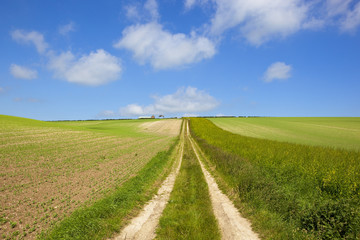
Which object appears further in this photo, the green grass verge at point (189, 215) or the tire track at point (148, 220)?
the tire track at point (148, 220)

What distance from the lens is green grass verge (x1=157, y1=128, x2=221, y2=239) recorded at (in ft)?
19.9

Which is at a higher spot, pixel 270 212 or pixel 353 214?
pixel 353 214

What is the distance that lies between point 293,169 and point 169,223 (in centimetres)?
867

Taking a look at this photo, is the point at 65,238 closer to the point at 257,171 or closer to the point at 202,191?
the point at 202,191

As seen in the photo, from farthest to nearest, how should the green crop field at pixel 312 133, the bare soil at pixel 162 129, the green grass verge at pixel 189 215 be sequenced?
the bare soil at pixel 162 129
the green crop field at pixel 312 133
the green grass verge at pixel 189 215

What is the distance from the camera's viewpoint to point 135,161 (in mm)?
18078

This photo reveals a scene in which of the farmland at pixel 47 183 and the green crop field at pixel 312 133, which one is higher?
the farmland at pixel 47 183

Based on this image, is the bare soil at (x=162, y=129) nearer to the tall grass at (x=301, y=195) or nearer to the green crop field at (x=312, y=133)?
the green crop field at (x=312, y=133)

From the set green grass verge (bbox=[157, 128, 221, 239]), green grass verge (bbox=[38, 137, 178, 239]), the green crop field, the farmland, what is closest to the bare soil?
the green crop field

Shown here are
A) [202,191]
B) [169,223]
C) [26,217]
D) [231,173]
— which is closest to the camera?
[169,223]

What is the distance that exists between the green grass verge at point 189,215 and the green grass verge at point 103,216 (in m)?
1.58

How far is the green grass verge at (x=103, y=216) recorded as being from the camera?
6.27 meters

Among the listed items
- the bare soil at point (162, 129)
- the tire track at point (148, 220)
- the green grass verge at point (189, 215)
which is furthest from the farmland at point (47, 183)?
the bare soil at point (162, 129)

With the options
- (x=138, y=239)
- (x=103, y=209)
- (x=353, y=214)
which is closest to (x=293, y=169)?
(x=353, y=214)
